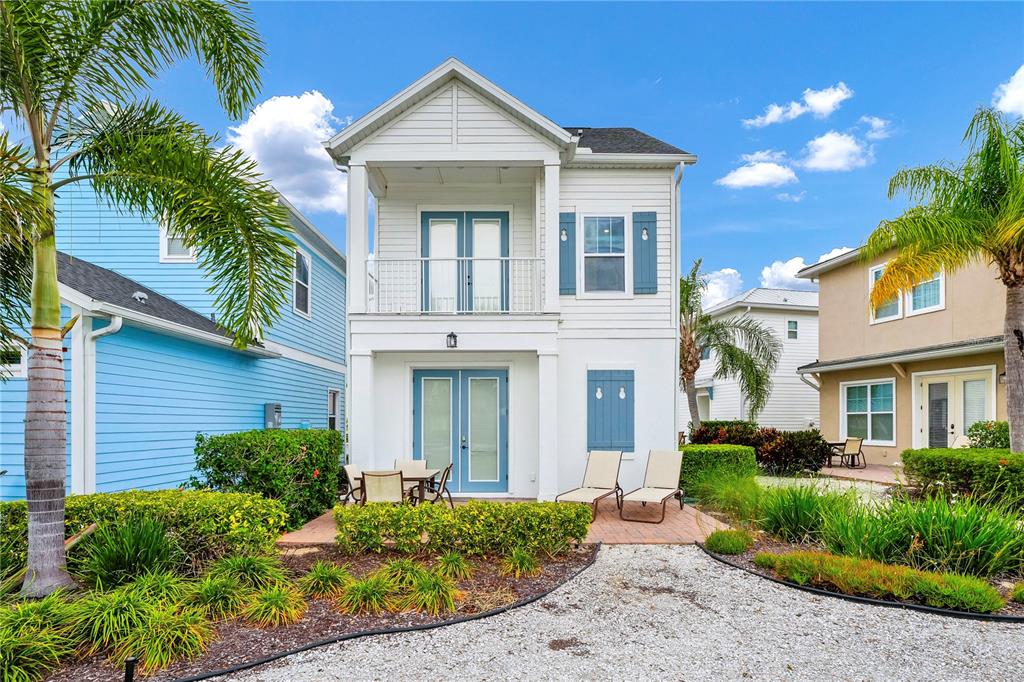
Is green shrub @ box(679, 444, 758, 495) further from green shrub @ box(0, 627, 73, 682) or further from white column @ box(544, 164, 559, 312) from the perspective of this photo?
green shrub @ box(0, 627, 73, 682)

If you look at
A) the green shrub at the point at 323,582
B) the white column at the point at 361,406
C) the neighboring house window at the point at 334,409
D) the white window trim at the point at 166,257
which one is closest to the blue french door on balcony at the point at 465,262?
the white column at the point at 361,406

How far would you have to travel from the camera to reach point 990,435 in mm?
11297

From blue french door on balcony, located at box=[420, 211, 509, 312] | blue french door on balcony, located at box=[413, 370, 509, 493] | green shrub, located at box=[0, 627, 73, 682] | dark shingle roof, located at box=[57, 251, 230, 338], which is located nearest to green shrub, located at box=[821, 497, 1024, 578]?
blue french door on balcony, located at box=[413, 370, 509, 493]

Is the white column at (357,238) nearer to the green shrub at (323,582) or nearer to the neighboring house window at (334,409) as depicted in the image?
the green shrub at (323,582)

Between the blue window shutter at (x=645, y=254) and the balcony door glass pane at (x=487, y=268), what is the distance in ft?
8.38

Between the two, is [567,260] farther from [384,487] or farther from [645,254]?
[384,487]

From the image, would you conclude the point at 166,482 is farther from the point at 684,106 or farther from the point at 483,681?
the point at 684,106

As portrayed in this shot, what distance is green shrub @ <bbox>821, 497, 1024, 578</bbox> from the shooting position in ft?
18.7

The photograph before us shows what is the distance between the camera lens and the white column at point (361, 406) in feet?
30.2

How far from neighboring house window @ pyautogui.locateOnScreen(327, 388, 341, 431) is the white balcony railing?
8276 millimetres

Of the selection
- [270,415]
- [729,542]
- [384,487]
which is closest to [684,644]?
[729,542]

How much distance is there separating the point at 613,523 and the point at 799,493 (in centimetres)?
256

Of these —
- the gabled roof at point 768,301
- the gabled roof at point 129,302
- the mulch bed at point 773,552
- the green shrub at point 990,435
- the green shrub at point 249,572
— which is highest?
the gabled roof at point 768,301

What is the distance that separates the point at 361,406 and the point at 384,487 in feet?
6.88
